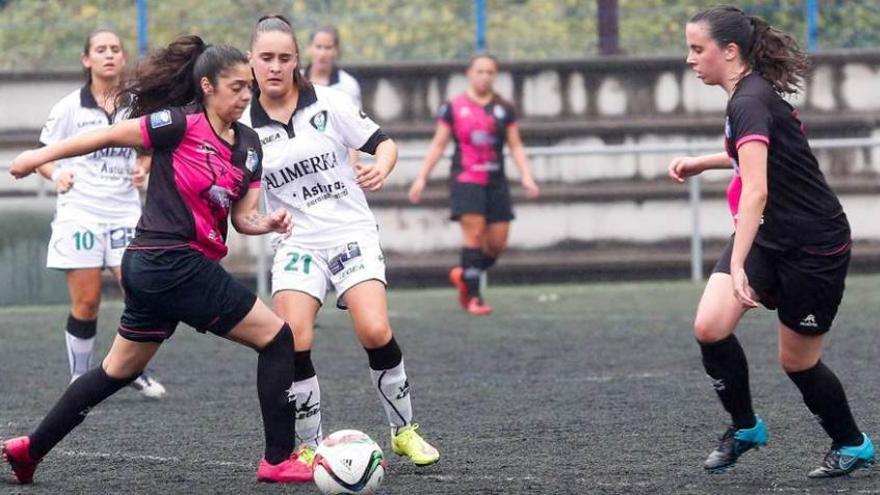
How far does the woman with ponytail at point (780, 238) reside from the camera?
6.31 metres

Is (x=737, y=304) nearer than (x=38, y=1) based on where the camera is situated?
Yes

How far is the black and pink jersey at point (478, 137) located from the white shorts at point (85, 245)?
4938mm

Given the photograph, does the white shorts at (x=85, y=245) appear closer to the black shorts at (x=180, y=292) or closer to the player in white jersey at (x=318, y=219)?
the player in white jersey at (x=318, y=219)

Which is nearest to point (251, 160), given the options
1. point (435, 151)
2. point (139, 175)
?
point (139, 175)

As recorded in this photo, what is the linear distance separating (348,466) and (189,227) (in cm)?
110

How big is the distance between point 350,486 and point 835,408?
6.12 feet

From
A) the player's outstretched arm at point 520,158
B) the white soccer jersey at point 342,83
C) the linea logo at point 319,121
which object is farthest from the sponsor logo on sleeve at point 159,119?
the player's outstretched arm at point 520,158

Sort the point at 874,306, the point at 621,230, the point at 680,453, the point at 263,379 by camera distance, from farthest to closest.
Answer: the point at 621,230, the point at 874,306, the point at 680,453, the point at 263,379

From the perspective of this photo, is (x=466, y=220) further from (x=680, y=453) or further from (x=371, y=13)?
(x=680, y=453)

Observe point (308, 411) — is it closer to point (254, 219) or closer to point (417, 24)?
point (254, 219)

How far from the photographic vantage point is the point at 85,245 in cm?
920

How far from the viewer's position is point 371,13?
1733 centimetres

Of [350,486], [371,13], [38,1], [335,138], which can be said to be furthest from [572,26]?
[350,486]

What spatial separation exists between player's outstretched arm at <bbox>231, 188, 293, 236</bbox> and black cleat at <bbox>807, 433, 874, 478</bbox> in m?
2.21
